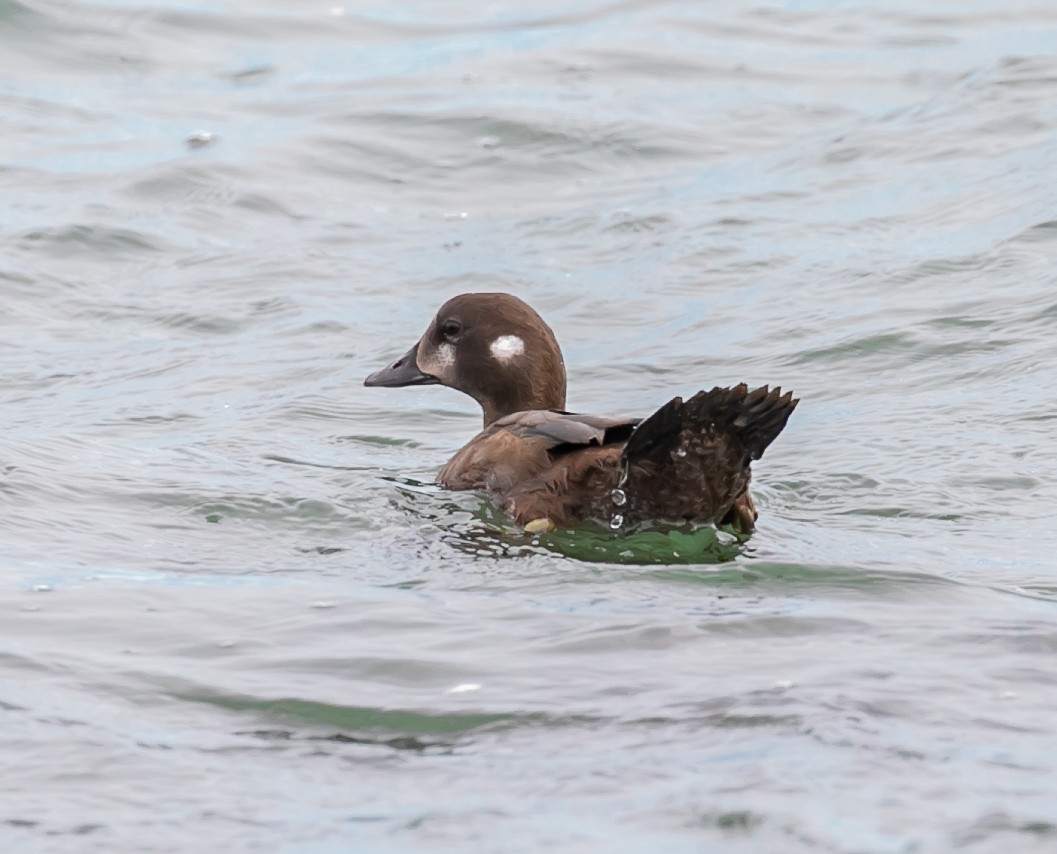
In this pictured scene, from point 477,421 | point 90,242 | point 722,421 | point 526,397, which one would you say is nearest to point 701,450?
point 722,421

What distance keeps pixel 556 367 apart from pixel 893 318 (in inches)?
133

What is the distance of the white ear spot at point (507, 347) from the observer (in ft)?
25.8

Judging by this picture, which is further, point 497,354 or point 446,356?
point 446,356

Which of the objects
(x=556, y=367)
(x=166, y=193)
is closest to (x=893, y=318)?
(x=556, y=367)

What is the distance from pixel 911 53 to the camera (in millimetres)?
16859

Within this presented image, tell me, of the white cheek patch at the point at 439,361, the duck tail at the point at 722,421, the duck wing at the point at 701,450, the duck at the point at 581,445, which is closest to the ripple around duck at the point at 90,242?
the white cheek patch at the point at 439,361

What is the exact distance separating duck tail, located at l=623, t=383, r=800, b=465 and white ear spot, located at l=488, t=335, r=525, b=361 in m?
1.77

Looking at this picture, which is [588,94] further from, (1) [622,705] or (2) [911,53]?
(1) [622,705]

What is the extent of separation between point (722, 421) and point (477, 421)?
12.0 ft

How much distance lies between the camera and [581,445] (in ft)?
21.7

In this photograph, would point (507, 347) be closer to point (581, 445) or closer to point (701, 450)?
point (581, 445)

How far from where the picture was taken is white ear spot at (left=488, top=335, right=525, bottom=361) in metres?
7.86

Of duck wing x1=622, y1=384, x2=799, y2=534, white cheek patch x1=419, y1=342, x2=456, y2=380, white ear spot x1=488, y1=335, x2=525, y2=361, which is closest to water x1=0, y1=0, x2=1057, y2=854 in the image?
duck wing x1=622, y1=384, x2=799, y2=534

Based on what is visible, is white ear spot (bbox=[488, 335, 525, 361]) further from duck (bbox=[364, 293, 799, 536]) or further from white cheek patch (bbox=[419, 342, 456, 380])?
white cheek patch (bbox=[419, 342, 456, 380])
